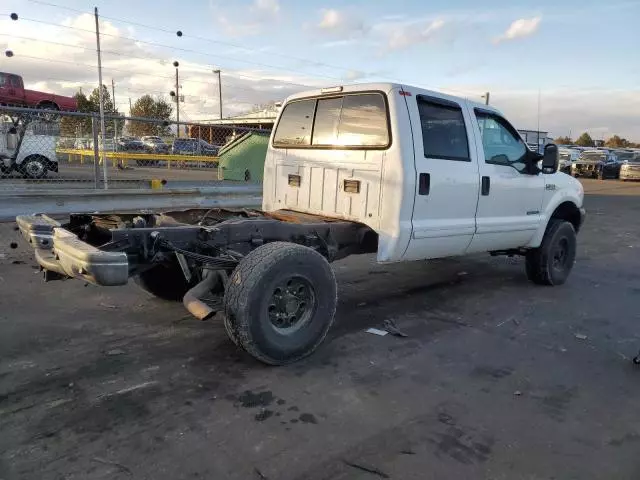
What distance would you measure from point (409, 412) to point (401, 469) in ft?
2.10

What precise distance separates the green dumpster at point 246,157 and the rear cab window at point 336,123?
19.3ft

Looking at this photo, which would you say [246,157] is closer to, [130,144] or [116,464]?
[130,144]

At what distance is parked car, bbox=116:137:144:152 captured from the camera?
13.3m

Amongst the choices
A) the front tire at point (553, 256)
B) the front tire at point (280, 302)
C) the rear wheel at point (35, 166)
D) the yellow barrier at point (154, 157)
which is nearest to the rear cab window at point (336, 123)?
the front tire at point (280, 302)

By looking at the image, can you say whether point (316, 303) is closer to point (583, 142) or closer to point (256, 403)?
point (256, 403)

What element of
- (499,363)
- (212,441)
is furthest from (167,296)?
(499,363)

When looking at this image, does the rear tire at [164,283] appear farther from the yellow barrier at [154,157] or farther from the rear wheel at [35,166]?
the rear wheel at [35,166]

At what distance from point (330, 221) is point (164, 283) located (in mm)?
1815

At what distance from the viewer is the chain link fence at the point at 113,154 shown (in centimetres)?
911

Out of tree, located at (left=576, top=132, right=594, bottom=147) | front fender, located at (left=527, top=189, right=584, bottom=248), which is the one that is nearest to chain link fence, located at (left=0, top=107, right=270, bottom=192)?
front fender, located at (left=527, top=189, right=584, bottom=248)

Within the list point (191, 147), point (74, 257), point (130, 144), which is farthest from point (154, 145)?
point (74, 257)

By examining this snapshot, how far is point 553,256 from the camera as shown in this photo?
6.75 meters

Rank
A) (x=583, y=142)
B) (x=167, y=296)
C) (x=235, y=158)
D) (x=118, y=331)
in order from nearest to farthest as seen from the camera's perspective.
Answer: (x=118, y=331)
(x=167, y=296)
(x=235, y=158)
(x=583, y=142)

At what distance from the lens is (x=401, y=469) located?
9.14 feet
